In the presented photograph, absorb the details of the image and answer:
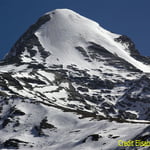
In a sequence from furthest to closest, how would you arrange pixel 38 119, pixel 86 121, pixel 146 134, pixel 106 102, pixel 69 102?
pixel 106 102
pixel 69 102
pixel 38 119
pixel 86 121
pixel 146 134

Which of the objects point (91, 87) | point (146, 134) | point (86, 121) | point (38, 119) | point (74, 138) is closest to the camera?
point (146, 134)

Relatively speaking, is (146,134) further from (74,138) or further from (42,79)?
(42,79)

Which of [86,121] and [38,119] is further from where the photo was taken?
[38,119]

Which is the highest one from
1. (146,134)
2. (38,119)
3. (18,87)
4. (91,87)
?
(91,87)

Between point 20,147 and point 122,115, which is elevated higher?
point 122,115

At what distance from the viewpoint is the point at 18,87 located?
146250 millimetres

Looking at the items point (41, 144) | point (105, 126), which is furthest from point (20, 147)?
point (105, 126)

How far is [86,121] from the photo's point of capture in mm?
88062

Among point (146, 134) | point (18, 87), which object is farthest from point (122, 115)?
point (146, 134)

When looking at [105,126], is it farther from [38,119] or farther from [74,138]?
[38,119]

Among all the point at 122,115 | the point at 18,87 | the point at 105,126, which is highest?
the point at 18,87

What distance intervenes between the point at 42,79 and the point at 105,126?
10218cm

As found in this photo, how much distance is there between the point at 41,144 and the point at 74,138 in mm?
7681

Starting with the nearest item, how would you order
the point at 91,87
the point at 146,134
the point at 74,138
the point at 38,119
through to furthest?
the point at 146,134 → the point at 74,138 → the point at 38,119 → the point at 91,87
